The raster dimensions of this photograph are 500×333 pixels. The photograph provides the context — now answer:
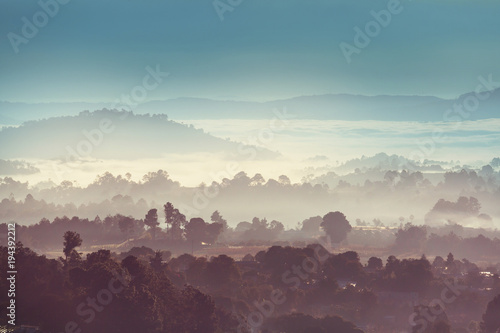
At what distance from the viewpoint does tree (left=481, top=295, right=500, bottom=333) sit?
151 m

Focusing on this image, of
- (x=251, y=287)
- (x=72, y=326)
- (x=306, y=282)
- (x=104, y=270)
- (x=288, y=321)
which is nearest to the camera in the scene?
(x=72, y=326)

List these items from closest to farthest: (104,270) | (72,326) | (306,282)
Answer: (72,326), (104,270), (306,282)

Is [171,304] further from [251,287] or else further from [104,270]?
[251,287]

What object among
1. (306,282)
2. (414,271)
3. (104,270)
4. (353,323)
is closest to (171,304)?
(104,270)

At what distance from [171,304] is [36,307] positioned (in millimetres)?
21106

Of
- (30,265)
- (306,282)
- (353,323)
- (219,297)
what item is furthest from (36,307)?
(306,282)

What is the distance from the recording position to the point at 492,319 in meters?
153

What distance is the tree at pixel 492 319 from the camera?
15138cm

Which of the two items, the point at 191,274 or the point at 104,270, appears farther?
the point at 191,274

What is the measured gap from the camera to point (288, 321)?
14600cm

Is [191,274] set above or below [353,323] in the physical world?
above

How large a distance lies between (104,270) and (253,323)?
101ft

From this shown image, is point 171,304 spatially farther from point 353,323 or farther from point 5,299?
point 353,323

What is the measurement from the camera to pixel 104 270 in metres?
132
